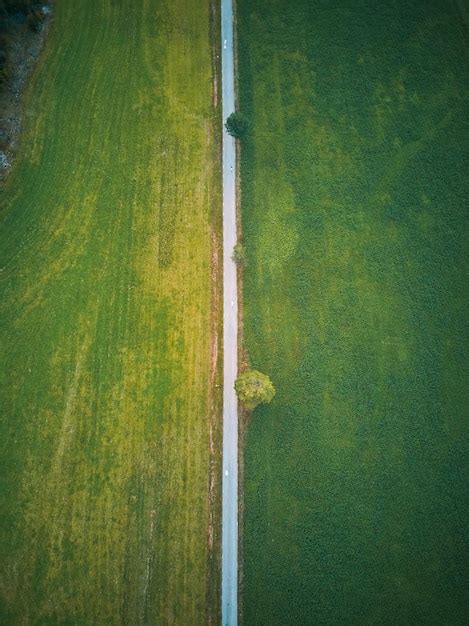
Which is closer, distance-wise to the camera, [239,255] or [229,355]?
[229,355]

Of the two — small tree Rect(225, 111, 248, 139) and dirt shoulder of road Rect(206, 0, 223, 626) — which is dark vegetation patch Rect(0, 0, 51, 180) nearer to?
dirt shoulder of road Rect(206, 0, 223, 626)

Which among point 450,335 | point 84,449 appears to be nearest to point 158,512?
point 84,449

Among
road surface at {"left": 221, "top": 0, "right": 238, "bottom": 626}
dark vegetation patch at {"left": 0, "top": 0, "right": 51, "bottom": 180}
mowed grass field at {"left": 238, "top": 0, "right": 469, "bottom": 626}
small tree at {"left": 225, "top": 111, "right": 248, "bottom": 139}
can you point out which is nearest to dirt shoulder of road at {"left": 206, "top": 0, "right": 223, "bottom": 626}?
road surface at {"left": 221, "top": 0, "right": 238, "bottom": 626}

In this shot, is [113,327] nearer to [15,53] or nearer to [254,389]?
[254,389]

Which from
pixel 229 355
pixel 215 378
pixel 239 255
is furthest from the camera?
pixel 239 255

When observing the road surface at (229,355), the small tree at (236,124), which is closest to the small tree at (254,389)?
the road surface at (229,355)

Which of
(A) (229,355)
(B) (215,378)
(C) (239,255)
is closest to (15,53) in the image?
(C) (239,255)

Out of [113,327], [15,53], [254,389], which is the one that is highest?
[15,53]

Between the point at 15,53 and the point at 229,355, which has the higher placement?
the point at 15,53
